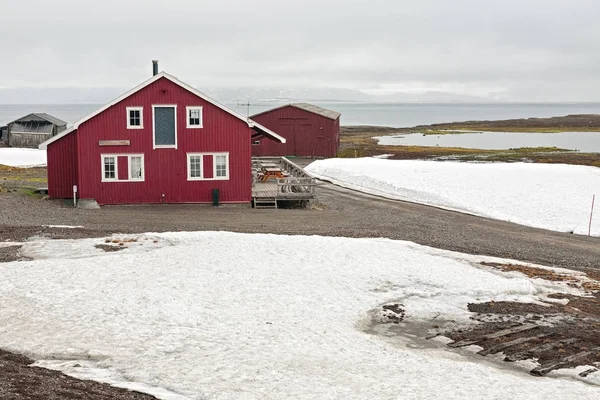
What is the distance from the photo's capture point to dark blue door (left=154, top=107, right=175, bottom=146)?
37.4 meters

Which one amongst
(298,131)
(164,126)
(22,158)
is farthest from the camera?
(22,158)

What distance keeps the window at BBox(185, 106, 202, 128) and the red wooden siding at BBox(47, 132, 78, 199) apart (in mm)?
6744

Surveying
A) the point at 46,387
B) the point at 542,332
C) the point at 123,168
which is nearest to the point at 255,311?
the point at 46,387

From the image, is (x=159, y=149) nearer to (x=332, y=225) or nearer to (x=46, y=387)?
(x=332, y=225)

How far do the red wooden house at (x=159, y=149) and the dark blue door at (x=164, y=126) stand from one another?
0.06m

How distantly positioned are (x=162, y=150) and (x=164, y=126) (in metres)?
1.35

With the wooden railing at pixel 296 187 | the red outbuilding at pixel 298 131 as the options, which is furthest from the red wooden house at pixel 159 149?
the red outbuilding at pixel 298 131

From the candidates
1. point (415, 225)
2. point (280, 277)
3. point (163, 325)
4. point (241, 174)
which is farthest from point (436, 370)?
point (241, 174)

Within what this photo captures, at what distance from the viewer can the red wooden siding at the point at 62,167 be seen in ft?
127

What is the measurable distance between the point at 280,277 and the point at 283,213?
15595 millimetres

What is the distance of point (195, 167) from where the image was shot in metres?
38.3

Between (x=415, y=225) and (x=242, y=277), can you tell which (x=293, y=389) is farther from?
(x=415, y=225)

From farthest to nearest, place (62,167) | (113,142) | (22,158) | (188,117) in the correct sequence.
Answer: (22,158) < (62,167) < (188,117) < (113,142)

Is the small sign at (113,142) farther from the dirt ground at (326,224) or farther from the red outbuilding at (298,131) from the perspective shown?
the red outbuilding at (298,131)
